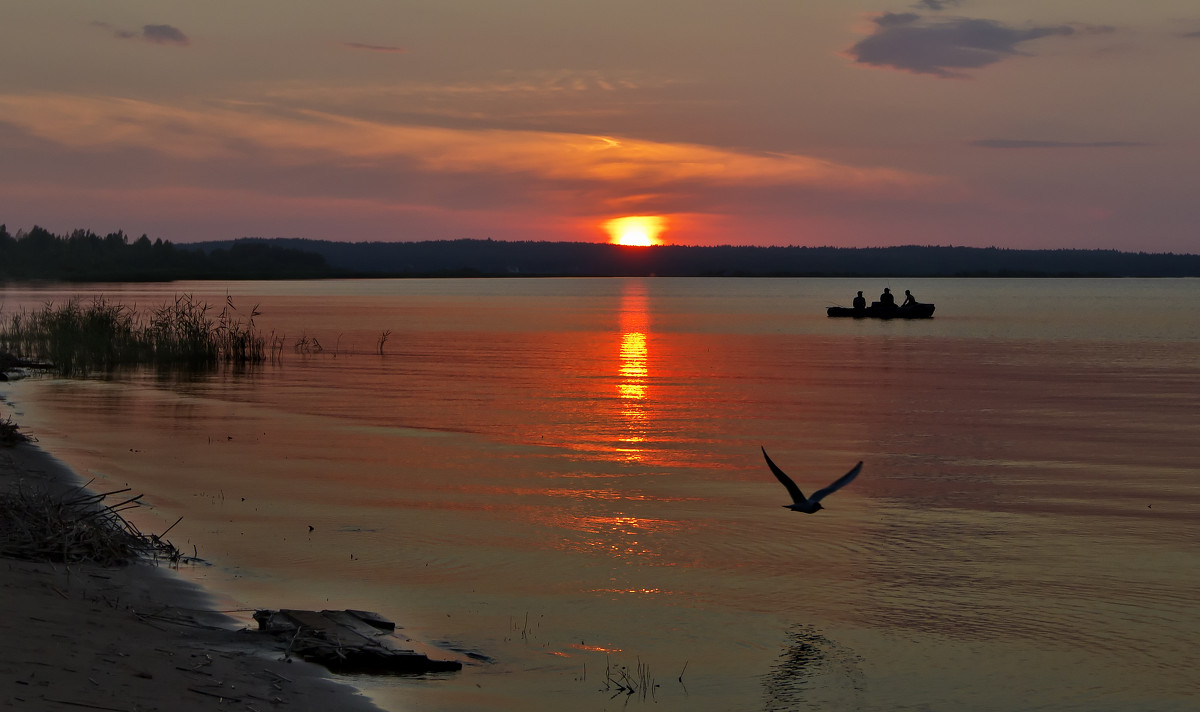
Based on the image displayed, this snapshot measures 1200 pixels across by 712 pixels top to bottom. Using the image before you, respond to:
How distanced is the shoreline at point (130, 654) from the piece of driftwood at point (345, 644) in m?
0.19

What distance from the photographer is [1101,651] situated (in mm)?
10047

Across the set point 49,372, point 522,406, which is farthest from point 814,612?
point 49,372

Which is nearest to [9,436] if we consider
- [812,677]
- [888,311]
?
[812,677]

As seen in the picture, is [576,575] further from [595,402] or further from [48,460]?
[595,402]

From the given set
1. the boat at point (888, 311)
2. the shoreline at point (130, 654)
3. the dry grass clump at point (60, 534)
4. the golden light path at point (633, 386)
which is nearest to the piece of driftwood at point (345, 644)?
the shoreline at point (130, 654)

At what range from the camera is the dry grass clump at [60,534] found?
9.98 metres

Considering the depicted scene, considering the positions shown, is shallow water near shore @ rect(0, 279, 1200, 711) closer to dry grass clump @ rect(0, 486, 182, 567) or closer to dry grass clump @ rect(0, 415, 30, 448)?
dry grass clump @ rect(0, 486, 182, 567)

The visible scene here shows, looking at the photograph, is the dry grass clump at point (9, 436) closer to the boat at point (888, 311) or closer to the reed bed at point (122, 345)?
the reed bed at point (122, 345)

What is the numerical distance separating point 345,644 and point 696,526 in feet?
21.7

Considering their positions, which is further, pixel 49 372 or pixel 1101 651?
pixel 49 372

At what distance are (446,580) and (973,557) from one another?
21.2ft

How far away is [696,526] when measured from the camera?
14719 millimetres

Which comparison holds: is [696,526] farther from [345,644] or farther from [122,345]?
[122,345]

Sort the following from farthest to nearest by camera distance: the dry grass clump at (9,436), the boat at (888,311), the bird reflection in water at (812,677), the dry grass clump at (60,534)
Answer: the boat at (888,311) → the dry grass clump at (9,436) → the dry grass clump at (60,534) → the bird reflection in water at (812,677)
